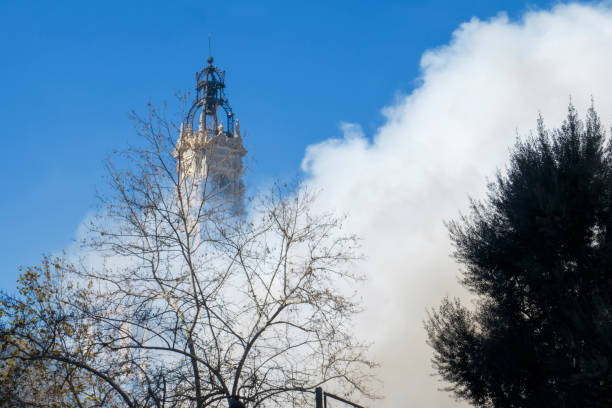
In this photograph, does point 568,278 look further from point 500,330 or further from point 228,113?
point 228,113

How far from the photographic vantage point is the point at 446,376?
71.6 feet

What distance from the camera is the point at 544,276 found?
59.2 feet

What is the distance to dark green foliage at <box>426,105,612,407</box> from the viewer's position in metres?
16.2

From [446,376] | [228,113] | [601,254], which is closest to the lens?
[601,254]

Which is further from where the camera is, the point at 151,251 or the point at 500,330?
the point at 500,330

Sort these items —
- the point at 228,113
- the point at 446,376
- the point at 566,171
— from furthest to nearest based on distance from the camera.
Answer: the point at 228,113, the point at 446,376, the point at 566,171

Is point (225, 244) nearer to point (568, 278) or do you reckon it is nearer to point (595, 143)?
point (568, 278)

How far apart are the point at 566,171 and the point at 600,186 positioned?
44.0 inches

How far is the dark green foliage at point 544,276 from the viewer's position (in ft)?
53.3

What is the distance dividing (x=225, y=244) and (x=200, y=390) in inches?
160

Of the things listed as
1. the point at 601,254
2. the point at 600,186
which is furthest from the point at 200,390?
the point at 600,186

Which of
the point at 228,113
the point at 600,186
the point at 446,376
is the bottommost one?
the point at 446,376

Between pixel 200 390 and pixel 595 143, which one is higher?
pixel 595 143

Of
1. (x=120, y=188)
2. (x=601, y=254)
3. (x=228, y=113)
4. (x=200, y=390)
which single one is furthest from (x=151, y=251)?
(x=228, y=113)
